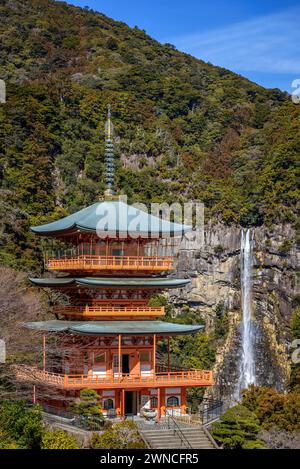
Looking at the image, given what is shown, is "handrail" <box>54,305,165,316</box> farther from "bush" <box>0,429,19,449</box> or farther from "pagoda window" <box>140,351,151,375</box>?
"bush" <box>0,429,19,449</box>

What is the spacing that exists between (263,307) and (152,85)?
41.0 metres

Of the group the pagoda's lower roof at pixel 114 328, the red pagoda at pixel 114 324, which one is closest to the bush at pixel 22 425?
the red pagoda at pixel 114 324

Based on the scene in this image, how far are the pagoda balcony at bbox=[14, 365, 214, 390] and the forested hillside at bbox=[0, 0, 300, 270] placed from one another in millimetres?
18742

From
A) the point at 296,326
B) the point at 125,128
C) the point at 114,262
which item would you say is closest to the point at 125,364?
the point at 114,262

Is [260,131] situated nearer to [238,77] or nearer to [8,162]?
[238,77]

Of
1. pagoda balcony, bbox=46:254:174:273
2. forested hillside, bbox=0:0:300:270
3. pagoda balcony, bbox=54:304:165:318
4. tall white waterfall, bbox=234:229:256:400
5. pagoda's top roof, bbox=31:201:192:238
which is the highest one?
forested hillside, bbox=0:0:300:270

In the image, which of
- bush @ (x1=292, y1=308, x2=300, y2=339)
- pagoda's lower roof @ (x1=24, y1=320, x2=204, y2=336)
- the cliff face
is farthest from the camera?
the cliff face

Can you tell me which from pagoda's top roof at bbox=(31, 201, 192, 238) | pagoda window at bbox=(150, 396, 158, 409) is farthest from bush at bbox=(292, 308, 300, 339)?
pagoda window at bbox=(150, 396, 158, 409)

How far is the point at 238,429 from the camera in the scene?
28.4 m

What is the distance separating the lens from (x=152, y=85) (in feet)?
341

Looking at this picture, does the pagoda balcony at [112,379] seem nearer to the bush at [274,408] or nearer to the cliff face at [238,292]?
the bush at [274,408]

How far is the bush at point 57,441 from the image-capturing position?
2677 centimetres

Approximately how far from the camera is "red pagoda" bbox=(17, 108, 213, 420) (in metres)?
31.8

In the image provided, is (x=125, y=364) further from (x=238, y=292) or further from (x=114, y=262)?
(x=238, y=292)
